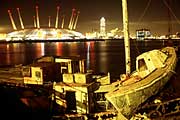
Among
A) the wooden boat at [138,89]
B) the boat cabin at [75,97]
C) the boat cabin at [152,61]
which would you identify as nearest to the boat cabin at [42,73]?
the boat cabin at [75,97]

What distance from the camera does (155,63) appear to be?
19625 millimetres

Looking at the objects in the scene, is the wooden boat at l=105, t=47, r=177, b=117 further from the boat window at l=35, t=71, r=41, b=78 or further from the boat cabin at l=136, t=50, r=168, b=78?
the boat window at l=35, t=71, r=41, b=78

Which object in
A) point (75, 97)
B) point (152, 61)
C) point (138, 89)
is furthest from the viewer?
point (152, 61)

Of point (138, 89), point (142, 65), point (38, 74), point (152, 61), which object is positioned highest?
point (152, 61)

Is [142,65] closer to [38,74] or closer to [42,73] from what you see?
[42,73]

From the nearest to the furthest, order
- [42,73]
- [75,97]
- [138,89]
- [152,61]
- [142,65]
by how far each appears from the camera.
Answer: [138,89]
[75,97]
[152,61]
[42,73]
[142,65]

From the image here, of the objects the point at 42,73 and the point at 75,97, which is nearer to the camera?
the point at 75,97

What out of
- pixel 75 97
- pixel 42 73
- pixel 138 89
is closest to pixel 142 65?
pixel 138 89

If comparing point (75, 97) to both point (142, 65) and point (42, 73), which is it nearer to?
point (42, 73)

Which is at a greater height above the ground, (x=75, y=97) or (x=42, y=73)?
(x=42, y=73)

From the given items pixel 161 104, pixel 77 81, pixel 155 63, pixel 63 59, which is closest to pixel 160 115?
pixel 161 104

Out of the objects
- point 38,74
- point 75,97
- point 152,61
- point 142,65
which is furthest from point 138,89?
point 38,74

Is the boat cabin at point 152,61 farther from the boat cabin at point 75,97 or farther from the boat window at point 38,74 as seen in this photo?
the boat window at point 38,74

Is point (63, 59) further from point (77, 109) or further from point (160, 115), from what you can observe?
point (160, 115)
